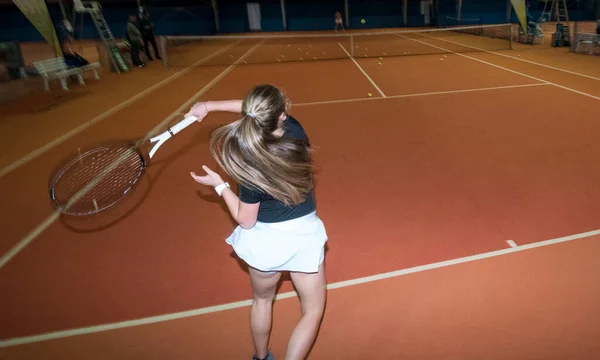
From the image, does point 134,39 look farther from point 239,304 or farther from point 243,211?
point 243,211

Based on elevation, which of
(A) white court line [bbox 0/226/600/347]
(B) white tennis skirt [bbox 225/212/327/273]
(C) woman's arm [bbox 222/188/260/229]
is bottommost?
(A) white court line [bbox 0/226/600/347]

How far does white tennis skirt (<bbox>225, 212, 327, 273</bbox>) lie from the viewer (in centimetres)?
209

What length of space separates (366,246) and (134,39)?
14517 millimetres

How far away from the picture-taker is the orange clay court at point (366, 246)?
282cm

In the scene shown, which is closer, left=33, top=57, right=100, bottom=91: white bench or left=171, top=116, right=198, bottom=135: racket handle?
left=171, top=116, right=198, bottom=135: racket handle

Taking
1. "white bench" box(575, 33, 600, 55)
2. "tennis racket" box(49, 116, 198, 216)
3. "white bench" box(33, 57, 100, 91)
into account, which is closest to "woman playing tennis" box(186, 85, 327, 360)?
A: "tennis racket" box(49, 116, 198, 216)

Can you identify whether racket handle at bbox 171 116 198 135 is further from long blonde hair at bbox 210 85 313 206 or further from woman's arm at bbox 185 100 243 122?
long blonde hair at bbox 210 85 313 206

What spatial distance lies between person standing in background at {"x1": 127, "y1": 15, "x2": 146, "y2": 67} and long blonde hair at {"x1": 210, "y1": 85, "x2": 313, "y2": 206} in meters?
14.8

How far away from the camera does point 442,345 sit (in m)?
2.67

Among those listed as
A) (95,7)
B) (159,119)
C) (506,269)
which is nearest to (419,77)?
(159,119)

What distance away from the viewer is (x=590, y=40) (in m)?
13.5

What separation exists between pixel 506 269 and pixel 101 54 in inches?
636

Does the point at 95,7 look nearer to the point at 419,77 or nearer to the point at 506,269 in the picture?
the point at 419,77

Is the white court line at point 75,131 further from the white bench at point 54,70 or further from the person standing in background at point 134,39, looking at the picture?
the person standing in background at point 134,39
